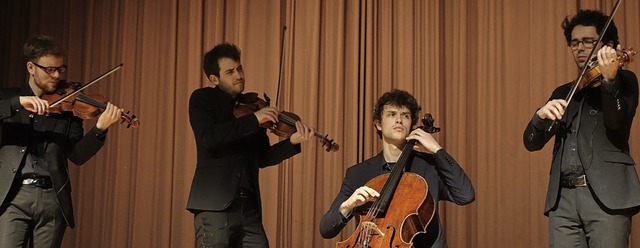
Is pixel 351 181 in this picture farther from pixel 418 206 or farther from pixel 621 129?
pixel 621 129

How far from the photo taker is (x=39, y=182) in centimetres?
307

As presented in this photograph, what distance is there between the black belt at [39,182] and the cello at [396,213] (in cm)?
119

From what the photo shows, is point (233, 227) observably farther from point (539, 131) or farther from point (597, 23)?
point (597, 23)

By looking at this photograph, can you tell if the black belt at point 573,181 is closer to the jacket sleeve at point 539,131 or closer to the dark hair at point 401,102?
the jacket sleeve at point 539,131

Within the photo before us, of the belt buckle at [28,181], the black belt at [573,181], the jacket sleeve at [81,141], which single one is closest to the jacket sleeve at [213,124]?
the jacket sleeve at [81,141]

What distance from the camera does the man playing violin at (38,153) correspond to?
3014 mm

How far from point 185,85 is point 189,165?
1.74 ft

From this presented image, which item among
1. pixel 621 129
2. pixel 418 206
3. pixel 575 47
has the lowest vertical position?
pixel 418 206

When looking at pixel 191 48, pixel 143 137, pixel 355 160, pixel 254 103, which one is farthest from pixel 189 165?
pixel 254 103

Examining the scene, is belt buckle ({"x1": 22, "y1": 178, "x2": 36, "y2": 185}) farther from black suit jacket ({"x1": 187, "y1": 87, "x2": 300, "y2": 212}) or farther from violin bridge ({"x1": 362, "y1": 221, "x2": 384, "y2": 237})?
violin bridge ({"x1": 362, "y1": 221, "x2": 384, "y2": 237})

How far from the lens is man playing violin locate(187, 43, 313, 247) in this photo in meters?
3.08

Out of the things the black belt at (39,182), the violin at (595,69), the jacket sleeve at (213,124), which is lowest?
the black belt at (39,182)

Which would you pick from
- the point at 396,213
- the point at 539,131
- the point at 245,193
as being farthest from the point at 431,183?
the point at 245,193

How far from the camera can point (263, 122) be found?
3188mm
